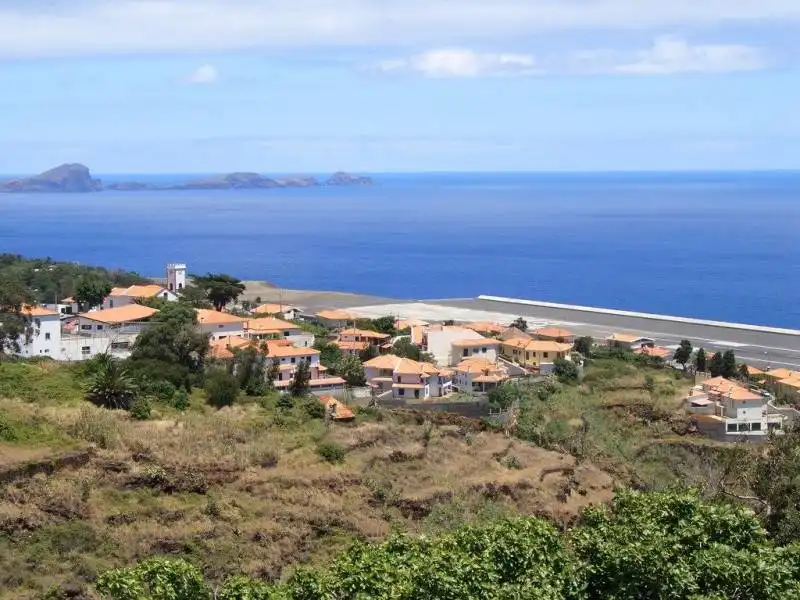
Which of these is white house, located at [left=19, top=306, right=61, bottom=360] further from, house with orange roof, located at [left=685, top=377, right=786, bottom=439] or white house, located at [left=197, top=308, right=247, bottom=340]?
house with orange roof, located at [left=685, top=377, right=786, bottom=439]

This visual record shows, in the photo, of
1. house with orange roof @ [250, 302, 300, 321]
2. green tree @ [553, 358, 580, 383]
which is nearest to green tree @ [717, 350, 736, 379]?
green tree @ [553, 358, 580, 383]

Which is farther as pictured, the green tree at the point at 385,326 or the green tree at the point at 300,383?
the green tree at the point at 385,326

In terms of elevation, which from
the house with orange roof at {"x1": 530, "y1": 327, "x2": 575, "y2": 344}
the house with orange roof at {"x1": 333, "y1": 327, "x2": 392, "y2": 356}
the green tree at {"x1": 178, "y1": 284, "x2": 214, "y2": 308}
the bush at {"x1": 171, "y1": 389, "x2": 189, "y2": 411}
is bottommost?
the house with orange roof at {"x1": 530, "y1": 327, "x2": 575, "y2": 344}

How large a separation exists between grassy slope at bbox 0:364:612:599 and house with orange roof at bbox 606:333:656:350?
68.5 ft

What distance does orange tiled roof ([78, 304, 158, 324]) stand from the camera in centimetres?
4028

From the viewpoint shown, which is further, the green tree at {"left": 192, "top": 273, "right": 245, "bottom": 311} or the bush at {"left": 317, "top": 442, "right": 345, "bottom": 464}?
the green tree at {"left": 192, "top": 273, "right": 245, "bottom": 311}

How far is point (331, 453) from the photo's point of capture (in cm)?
2911

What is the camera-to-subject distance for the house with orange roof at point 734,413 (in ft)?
125

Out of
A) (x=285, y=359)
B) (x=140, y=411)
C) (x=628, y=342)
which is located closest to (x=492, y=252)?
(x=628, y=342)

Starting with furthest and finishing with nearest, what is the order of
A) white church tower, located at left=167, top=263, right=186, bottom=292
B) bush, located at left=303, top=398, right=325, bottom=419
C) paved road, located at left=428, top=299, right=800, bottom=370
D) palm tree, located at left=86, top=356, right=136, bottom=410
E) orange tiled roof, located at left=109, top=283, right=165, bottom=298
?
paved road, located at left=428, top=299, right=800, bottom=370 → white church tower, located at left=167, top=263, right=186, bottom=292 → orange tiled roof, located at left=109, top=283, right=165, bottom=298 → bush, located at left=303, top=398, right=325, bottom=419 → palm tree, located at left=86, top=356, right=136, bottom=410

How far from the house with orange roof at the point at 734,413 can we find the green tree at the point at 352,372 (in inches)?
502

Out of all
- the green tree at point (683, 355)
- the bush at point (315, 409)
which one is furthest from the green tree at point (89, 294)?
the green tree at point (683, 355)

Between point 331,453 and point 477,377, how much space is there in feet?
42.2

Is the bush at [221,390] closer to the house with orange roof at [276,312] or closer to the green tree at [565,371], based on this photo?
the green tree at [565,371]
